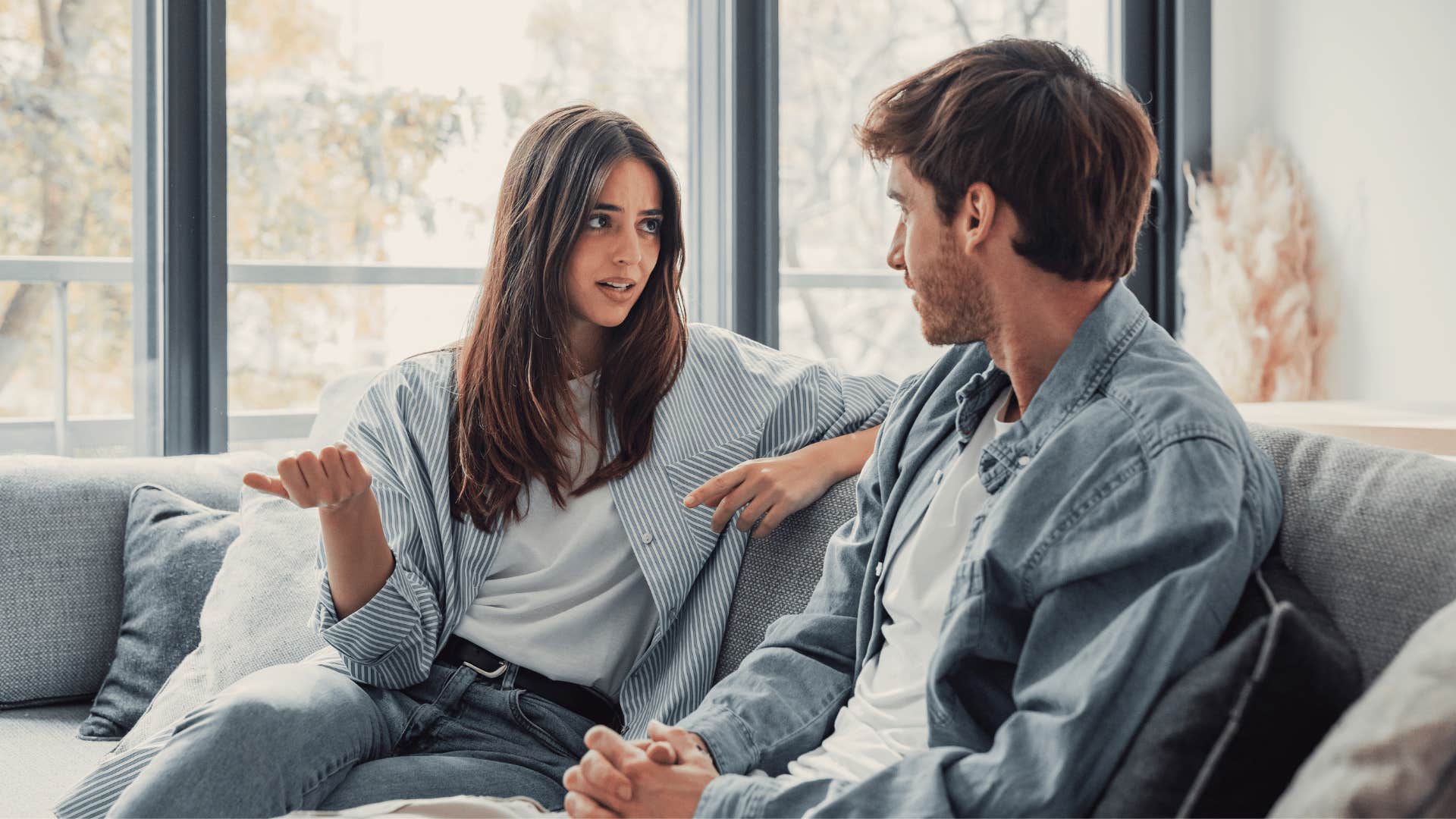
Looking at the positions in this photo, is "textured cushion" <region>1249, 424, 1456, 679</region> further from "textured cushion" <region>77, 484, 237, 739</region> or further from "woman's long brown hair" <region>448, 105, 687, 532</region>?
"textured cushion" <region>77, 484, 237, 739</region>

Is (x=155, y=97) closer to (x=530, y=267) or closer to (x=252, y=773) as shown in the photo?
(x=530, y=267)

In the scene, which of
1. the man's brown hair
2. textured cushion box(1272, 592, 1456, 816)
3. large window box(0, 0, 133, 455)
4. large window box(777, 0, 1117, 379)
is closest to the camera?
textured cushion box(1272, 592, 1456, 816)

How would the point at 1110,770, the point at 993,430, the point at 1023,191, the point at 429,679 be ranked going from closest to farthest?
the point at 1110,770, the point at 1023,191, the point at 993,430, the point at 429,679

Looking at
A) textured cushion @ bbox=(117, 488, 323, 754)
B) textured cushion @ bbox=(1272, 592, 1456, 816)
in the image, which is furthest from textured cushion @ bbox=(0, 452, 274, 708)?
textured cushion @ bbox=(1272, 592, 1456, 816)

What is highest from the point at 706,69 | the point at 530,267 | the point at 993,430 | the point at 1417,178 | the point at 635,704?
the point at 706,69

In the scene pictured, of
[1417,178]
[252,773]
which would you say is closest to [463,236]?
[252,773]

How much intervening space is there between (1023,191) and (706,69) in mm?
2116

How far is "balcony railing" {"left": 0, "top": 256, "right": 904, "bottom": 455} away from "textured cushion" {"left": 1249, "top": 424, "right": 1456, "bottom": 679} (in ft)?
7.31

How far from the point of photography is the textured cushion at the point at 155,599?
2109mm

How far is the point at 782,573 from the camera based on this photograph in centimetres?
178

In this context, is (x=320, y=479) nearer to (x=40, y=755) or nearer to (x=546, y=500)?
(x=546, y=500)

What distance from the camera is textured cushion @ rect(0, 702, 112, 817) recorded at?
5.83 ft

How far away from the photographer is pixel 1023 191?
1.23 metres

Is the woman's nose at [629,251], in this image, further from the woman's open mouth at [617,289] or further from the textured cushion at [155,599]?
the textured cushion at [155,599]
